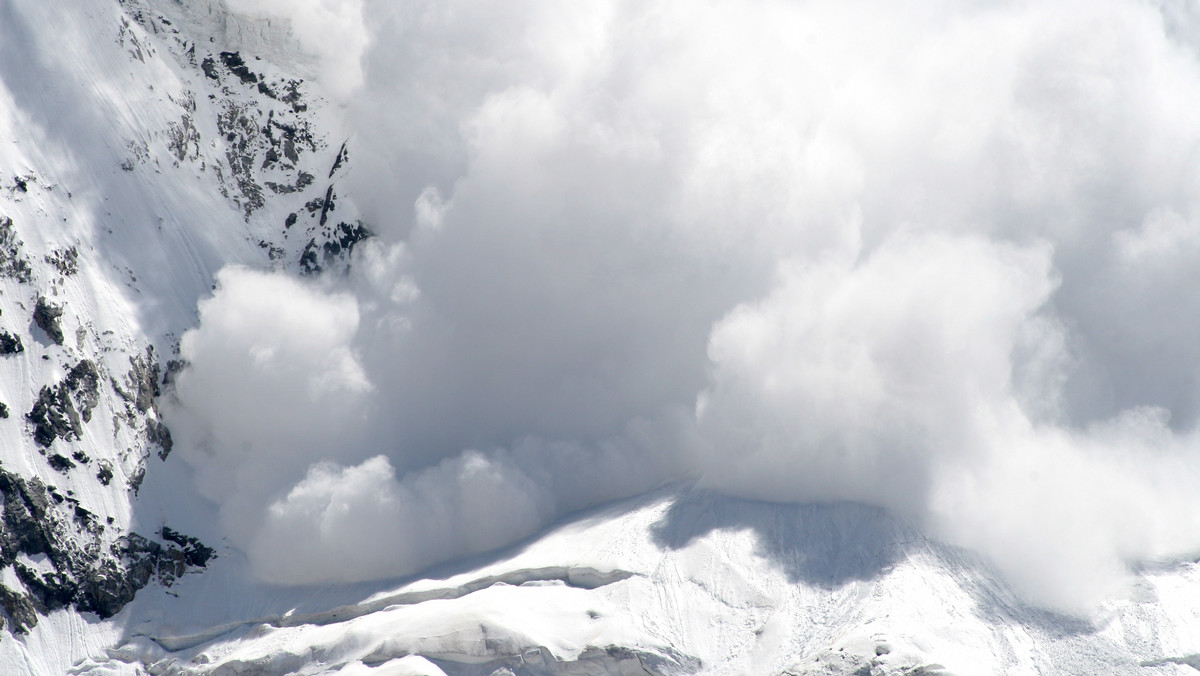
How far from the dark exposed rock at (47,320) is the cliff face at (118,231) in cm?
16

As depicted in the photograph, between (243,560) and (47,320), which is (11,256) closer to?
(47,320)

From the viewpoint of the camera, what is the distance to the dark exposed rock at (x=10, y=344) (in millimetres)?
144375

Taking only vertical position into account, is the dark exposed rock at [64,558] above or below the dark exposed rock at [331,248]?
below

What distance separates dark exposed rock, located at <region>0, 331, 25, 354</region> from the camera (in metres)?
144

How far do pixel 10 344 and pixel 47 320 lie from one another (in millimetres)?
4221

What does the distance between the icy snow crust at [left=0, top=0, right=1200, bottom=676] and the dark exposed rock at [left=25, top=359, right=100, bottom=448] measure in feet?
3.28

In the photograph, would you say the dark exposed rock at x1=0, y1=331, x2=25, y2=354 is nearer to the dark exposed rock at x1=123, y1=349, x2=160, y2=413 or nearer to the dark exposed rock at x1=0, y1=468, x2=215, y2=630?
the dark exposed rock at x1=123, y1=349, x2=160, y2=413

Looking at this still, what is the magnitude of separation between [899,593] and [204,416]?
226 ft

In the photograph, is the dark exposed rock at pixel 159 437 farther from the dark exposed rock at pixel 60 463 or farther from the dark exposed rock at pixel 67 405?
the dark exposed rock at pixel 60 463

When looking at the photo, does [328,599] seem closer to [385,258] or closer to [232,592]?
[232,592]

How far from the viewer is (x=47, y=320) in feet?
484

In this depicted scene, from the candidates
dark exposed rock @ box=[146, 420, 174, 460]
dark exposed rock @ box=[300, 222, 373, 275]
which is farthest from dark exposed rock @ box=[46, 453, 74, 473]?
dark exposed rock @ box=[300, 222, 373, 275]

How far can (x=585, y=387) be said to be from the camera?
15975 cm

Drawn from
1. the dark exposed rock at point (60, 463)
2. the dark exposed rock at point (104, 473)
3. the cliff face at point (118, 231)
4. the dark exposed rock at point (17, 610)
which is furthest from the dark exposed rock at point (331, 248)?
the dark exposed rock at point (17, 610)
